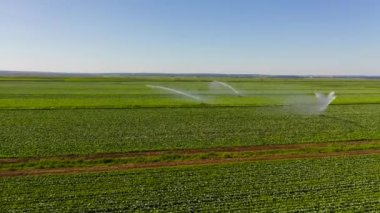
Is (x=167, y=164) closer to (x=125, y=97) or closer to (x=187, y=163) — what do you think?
(x=187, y=163)

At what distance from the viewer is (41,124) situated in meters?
37.2

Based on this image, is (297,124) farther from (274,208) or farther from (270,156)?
(274,208)

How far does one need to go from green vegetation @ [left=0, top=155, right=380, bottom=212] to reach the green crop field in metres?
0.05

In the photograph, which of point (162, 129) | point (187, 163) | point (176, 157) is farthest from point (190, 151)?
point (162, 129)

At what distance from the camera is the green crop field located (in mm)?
16906

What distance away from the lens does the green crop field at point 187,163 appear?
666 inches

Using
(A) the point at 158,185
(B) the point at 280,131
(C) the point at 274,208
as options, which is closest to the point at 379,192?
(C) the point at 274,208

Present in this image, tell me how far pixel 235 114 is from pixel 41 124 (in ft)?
81.3

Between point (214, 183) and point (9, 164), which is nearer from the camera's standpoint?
point (214, 183)

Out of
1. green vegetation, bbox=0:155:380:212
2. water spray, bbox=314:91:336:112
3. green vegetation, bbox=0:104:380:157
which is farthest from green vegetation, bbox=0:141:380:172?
water spray, bbox=314:91:336:112

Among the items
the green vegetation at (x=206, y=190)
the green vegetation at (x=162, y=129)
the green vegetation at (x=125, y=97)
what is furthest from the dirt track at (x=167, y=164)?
the green vegetation at (x=125, y=97)

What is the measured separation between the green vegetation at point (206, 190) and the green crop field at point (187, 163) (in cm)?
5

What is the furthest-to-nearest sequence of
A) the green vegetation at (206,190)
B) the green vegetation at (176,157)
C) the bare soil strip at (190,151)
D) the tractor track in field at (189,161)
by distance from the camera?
the bare soil strip at (190,151), the green vegetation at (176,157), the tractor track in field at (189,161), the green vegetation at (206,190)

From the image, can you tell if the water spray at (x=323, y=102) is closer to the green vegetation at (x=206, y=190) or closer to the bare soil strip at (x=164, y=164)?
the bare soil strip at (x=164, y=164)
